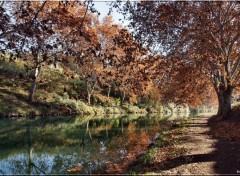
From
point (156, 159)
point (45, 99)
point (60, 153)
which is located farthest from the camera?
point (45, 99)

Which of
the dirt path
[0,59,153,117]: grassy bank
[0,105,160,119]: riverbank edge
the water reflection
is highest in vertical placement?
[0,59,153,117]: grassy bank

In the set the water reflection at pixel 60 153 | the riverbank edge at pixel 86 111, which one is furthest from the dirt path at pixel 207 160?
the riverbank edge at pixel 86 111

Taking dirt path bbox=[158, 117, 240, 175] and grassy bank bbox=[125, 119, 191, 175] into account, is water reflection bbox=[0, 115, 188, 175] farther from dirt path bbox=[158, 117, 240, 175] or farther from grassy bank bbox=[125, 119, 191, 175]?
dirt path bbox=[158, 117, 240, 175]

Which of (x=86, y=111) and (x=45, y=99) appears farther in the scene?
(x=86, y=111)

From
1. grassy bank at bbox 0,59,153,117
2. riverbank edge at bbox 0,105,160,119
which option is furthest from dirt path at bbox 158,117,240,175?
grassy bank at bbox 0,59,153,117

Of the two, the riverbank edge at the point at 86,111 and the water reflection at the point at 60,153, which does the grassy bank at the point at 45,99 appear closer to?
the riverbank edge at the point at 86,111

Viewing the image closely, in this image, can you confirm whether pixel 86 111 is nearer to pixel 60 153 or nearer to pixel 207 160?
pixel 60 153

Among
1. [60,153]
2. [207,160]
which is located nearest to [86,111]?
[60,153]

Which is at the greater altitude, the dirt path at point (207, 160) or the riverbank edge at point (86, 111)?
the riverbank edge at point (86, 111)

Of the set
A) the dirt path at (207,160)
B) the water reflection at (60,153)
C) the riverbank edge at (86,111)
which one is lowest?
the water reflection at (60,153)

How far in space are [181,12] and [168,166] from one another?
30.9 feet

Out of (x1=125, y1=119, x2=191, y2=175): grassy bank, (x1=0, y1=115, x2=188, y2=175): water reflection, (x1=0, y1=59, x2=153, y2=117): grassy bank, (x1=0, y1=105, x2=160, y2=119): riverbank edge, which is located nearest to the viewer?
(x1=125, y1=119, x2=191, y2=175): grassy bank

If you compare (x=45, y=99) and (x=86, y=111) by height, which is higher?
(x=45, y=99)

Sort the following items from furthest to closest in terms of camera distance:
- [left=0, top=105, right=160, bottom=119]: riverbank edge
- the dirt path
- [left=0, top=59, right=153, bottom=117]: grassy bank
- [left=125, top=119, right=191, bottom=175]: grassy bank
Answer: [left=0, top=59, right=153, bottom=117]: grassy bank → [left=0, top=105, right=160, bottom=119]: riverbank edge → [left=125, top=119, right=191, bottom=175]: grassy bank → the dirt path
